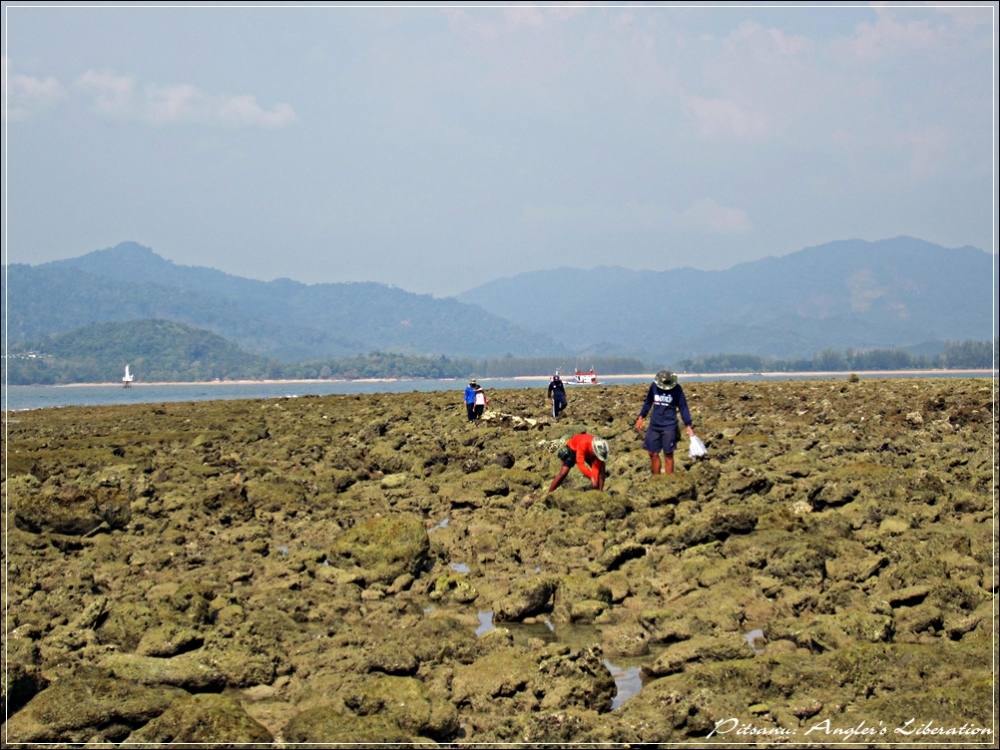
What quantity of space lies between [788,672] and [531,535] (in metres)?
8.06

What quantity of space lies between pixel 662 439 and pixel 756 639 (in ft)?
23.7

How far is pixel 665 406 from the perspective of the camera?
19969 mm

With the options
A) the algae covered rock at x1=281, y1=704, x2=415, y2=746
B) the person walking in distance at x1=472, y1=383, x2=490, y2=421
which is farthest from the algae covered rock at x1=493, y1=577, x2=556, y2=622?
the person walking in distance at x1=472, y1=383, x2=490, y2=421

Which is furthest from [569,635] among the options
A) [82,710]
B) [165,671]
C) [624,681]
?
[82,710]

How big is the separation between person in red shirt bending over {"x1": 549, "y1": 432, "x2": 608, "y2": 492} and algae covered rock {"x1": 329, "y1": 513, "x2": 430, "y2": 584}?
3455 mm

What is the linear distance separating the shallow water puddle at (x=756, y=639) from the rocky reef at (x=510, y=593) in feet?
0.17

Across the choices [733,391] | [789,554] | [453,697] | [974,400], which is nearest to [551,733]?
[453,697]

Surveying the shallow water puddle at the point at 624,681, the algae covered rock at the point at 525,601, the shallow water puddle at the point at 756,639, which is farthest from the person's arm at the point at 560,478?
the shallow water puddle at the point at 624,681

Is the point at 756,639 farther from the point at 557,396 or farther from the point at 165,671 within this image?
the point at 557,396

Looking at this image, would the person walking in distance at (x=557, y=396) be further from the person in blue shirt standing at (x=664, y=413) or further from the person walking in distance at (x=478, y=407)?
the person in blue shirt standing at (x=664, y=413)

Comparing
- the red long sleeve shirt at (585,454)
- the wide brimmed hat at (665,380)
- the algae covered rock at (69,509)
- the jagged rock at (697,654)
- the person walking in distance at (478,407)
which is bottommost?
the jagged rock at (697,654)

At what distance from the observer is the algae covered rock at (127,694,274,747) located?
10555 mm

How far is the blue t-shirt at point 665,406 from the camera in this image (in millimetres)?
19812

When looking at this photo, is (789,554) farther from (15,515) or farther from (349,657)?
(15,515)
